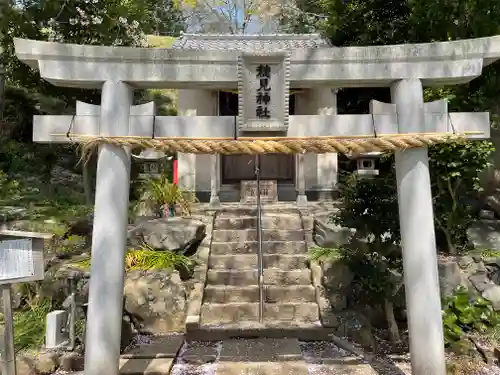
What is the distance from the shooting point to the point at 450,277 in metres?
7.62

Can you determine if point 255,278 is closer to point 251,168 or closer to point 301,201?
point 301,201

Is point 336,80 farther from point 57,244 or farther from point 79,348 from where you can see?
point 57,244

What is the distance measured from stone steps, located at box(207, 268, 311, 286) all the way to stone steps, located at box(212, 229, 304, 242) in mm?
1087

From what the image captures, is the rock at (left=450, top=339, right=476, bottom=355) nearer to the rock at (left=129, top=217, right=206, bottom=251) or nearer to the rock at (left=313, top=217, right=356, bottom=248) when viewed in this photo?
the rock at (left=313, top=217, right=356, bottom=248)

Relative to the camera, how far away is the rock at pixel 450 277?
747 centimetres

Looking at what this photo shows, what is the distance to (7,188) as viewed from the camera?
11.0 metres

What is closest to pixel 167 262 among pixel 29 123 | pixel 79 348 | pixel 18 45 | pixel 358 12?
pixel 79 348

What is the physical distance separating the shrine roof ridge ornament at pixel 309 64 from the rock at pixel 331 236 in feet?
14.8

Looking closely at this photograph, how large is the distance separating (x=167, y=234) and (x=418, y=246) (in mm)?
5141

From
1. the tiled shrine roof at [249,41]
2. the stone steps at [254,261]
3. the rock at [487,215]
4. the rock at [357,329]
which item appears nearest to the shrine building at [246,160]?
the tiled shrine roof at [249,41]

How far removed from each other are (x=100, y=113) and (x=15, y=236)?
→ 1.69 metres

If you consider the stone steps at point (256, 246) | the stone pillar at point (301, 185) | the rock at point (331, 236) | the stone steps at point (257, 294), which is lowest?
the stone steps at point (257, 294)

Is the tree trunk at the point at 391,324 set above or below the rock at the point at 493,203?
below

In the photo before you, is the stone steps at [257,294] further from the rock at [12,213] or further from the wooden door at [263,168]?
the wooden door at [263,168]
